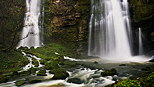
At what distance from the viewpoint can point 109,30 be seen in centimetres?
3391

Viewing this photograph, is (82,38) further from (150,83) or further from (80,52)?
(150,83)

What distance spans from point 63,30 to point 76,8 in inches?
243

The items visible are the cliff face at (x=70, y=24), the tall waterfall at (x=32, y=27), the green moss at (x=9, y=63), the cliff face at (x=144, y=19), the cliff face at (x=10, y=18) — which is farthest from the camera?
the tall waterfall at (x=32, y=27)

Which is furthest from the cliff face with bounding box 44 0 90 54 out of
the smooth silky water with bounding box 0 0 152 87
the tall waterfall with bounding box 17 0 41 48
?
the tall waterfall with bounding box 17 0 41 48

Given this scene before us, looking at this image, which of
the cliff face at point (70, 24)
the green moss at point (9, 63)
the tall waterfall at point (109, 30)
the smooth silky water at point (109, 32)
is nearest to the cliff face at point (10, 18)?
the green moss at point (9, 63)

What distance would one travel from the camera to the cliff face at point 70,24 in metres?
35.8

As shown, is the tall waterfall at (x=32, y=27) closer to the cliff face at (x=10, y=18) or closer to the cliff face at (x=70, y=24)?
the cliff face at (x=70, y=24)

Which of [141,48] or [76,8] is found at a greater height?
[76,8]

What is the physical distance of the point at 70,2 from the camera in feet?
128

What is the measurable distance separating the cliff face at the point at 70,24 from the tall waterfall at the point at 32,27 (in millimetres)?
2291

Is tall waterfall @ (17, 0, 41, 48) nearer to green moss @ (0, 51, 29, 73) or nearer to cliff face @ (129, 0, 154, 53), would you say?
green moss @ (0, 51, 29, 73)

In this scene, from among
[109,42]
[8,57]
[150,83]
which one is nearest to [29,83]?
[150,83]

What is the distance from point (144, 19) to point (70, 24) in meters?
16.2

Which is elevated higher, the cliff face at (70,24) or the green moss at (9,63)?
the cliff face at (70,24)
